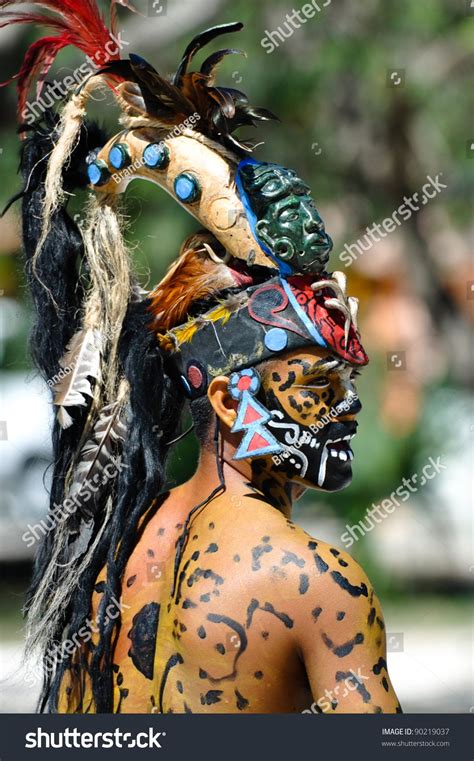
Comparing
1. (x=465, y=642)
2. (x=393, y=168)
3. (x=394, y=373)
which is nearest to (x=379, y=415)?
(x=394, y=373)

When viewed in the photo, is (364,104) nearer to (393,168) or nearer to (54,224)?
(393,168)

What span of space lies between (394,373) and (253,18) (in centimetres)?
263

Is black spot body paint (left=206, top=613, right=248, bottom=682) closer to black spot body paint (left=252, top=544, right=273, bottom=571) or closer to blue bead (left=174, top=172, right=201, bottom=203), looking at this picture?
black spot body paint (left=252, top=544, right=273, bottom=571)

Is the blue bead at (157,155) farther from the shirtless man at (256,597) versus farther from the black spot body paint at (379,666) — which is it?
the black spot body paint at (379,666)

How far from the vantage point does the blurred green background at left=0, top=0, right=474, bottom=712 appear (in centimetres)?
664

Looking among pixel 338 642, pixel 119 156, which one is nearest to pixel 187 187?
pixel 119 156

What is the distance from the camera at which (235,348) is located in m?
2.38

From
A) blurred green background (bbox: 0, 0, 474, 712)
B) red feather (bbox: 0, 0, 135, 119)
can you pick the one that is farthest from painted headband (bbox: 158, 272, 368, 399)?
blurred green background (bbox: 0, 0, 474, 712)

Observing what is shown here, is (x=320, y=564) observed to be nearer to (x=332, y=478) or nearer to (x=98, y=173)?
(x=332, y=478)

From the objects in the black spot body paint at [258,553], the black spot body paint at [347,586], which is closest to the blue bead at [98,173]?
the black spot body paint at [258,553]

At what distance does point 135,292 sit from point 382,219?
517cm

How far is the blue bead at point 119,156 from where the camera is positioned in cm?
254

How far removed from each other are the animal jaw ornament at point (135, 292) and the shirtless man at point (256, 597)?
6 centimetres

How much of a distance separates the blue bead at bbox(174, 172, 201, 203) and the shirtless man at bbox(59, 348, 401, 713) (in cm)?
42
